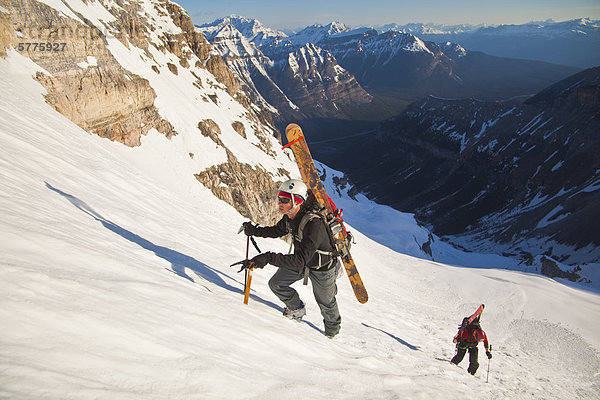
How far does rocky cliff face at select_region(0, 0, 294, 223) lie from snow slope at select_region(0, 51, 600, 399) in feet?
15.8

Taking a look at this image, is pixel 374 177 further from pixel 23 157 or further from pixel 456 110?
pixel 23 157

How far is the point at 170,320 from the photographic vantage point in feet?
14.2

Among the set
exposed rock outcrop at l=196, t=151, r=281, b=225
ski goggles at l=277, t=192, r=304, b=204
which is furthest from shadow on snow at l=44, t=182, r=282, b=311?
exposed rock outcrop at l=196, t=151, r=281, b=225

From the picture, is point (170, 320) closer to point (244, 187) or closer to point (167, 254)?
point (167, 254)

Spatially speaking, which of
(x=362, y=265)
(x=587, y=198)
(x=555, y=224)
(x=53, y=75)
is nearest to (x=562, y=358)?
(x=362, y=265)

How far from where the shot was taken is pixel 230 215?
22.9 m

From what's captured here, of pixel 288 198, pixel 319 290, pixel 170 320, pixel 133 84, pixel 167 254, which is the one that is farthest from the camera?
pixel 133 84

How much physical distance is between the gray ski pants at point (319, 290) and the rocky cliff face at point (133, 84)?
61.6ft

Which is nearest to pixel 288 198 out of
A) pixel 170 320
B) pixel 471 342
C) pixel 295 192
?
pixel 295 192

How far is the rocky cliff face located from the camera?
19.8m

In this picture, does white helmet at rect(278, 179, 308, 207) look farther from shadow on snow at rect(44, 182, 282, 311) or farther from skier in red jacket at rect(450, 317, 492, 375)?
skier in red jacket at rect(450, 317, 492, 375)

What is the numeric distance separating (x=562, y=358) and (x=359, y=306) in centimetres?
663

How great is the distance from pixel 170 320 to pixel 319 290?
2949 mm

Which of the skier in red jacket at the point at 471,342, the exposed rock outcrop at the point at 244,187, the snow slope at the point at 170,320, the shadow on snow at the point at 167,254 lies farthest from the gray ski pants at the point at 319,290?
the exposed rock outcrop at the point at 244,187
